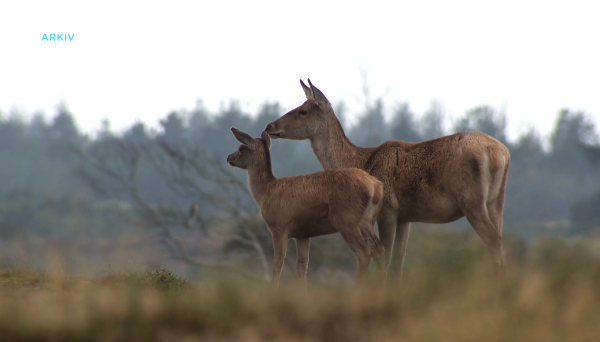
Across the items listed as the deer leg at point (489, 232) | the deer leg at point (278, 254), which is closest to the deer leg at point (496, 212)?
the deer leg at point (489, 232)

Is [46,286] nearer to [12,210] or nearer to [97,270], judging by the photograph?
[97,270]

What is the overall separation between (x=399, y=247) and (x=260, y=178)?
215 centimetres

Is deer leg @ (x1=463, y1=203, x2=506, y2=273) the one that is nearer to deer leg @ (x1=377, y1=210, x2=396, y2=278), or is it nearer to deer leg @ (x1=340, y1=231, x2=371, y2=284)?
deer leg @ (x1=377, y1=210, x2=396, y2=278)

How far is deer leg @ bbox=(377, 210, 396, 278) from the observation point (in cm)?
1148

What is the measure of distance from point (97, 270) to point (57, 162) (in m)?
76.9

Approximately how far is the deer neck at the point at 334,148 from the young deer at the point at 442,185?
579 millimetres

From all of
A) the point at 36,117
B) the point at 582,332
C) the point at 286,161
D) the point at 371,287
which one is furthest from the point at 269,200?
the point at 36,117

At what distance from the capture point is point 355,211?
1098cm

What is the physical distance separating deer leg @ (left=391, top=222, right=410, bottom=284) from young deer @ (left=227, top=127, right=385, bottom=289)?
33.1 inches

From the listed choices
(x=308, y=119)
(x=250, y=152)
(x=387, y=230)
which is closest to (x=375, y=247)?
(x=387, y=230)

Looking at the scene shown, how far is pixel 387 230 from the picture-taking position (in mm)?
11539

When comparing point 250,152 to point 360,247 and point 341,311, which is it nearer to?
point 360,247

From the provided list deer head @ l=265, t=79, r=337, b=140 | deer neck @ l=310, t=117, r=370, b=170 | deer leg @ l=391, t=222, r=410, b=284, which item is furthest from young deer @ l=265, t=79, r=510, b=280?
deer head @ l=265, t=79, r=337, b=140

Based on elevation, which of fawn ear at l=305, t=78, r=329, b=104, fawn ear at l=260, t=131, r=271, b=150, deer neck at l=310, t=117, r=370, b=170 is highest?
fawn ear at l=305, t=78, r=329, b=104
